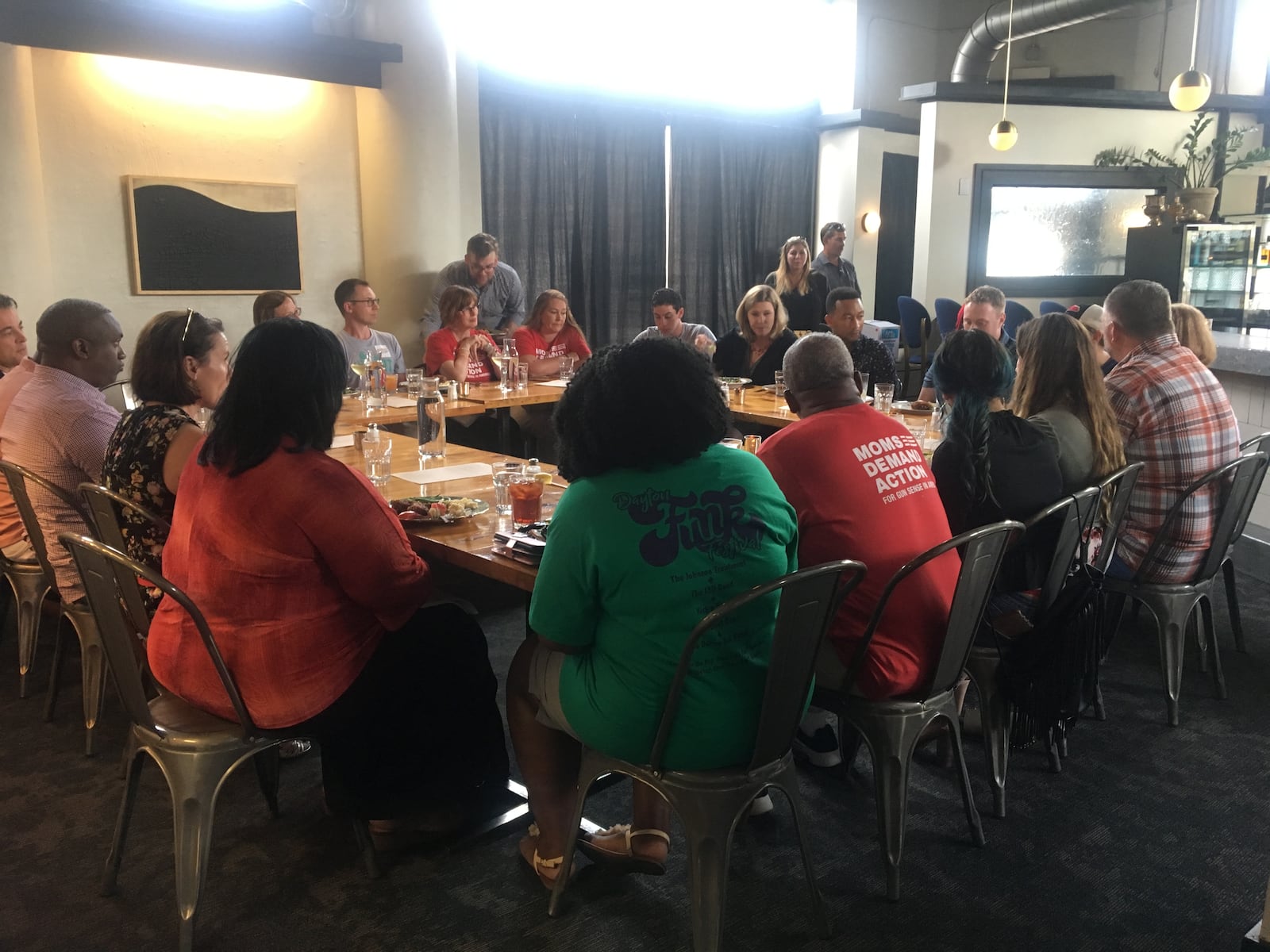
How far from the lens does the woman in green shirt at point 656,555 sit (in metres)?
1.72

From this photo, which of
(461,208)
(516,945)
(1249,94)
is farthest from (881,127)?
(516,945)

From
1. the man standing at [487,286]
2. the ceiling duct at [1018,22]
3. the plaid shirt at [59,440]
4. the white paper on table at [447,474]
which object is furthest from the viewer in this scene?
the ceiling duct at [1018,22]

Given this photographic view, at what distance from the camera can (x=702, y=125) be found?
8.37 meters

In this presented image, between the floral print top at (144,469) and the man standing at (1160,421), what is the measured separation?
256cm

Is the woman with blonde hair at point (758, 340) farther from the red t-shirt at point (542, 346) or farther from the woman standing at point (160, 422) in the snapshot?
the woman standing at point (160, 422)

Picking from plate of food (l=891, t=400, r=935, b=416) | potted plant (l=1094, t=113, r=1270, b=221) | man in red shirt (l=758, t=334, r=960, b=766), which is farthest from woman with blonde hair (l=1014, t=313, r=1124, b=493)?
potted plant (l=1094, t=113, r=1270, b=221)

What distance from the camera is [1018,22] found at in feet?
29.3

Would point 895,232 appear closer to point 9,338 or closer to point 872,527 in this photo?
point 9,338

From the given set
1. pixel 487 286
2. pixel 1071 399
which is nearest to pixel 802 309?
pixel 487 286

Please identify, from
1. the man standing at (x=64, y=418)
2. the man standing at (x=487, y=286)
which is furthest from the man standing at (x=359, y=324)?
the man standing at (x=64, y=418)

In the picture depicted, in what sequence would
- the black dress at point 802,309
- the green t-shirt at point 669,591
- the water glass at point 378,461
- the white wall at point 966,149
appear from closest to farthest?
the green t-shirt at point 669,591
the water glass at point 378,461
the black dress at point 802,309
the white wall at point 966,149

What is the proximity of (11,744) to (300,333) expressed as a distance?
1709 mm

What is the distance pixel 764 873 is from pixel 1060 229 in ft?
26.3

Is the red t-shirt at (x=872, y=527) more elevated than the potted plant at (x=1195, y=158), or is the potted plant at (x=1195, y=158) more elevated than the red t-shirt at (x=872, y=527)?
the potted plant at (x=1195, y=158)
